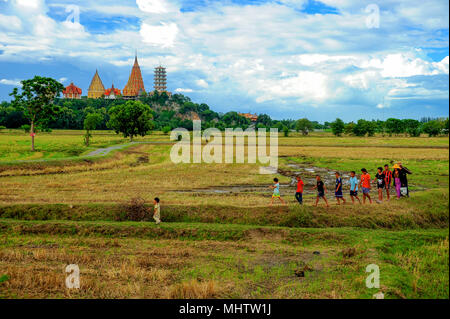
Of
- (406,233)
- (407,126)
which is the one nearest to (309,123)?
(407,126)

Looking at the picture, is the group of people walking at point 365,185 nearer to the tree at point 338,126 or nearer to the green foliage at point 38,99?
the green foliage at point 38,99

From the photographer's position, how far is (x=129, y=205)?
16938 mm

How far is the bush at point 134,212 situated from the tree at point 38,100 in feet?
116

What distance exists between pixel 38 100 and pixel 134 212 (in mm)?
38586

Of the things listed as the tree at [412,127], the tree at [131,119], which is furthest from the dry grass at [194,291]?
the tree at [412,127]

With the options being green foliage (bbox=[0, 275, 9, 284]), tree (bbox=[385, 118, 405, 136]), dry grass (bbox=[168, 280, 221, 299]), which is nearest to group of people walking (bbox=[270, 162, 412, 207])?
dry grass (bbox=[168, 280, 221, 299])

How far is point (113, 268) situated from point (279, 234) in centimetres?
675

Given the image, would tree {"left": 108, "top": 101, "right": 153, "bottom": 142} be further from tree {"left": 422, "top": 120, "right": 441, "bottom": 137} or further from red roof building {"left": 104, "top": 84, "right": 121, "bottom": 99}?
red roof building {"left": 104, "top": 84, "right": 121, "bottom": 99}

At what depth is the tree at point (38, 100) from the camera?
45.9 m

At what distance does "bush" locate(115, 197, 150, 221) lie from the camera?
53.8 feet

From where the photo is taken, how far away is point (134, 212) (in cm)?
1655

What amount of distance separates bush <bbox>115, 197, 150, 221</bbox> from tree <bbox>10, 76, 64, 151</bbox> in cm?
3532

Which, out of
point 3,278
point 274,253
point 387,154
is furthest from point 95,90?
point 274,253

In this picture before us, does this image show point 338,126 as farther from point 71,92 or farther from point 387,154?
point 71,92
